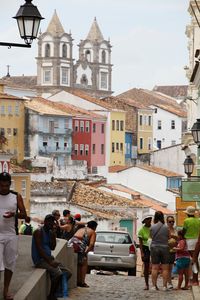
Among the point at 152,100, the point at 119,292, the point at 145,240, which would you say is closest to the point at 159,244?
the point at 119,292

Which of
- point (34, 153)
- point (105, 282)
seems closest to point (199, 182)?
point (105, 282)

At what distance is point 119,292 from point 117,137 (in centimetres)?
12988

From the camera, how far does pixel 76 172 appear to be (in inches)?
4702

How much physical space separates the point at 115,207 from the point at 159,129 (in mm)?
84123

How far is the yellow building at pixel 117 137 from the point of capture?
149 metres

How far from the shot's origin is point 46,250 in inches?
698

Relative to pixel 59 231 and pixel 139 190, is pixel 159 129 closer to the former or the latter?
pixel 139 190

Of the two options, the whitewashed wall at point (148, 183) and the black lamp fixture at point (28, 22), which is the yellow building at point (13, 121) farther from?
the black lamp fixture at point (28, 22)

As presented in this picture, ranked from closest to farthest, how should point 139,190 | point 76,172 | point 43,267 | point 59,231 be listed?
point 43,267
point 59,231
point 139,190
point 76,172

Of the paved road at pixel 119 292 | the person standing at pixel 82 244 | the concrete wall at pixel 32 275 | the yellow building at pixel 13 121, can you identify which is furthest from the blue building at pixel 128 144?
the concrete wall at pixel 32 275

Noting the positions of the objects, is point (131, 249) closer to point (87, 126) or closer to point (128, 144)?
point (87, 126)

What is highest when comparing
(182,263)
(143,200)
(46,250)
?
(46,250)

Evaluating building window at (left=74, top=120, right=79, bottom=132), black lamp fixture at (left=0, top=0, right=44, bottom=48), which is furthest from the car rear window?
building window at (left=74, top=120, right=79, bottom=132)

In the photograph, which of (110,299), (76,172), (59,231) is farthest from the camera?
(76,172)
